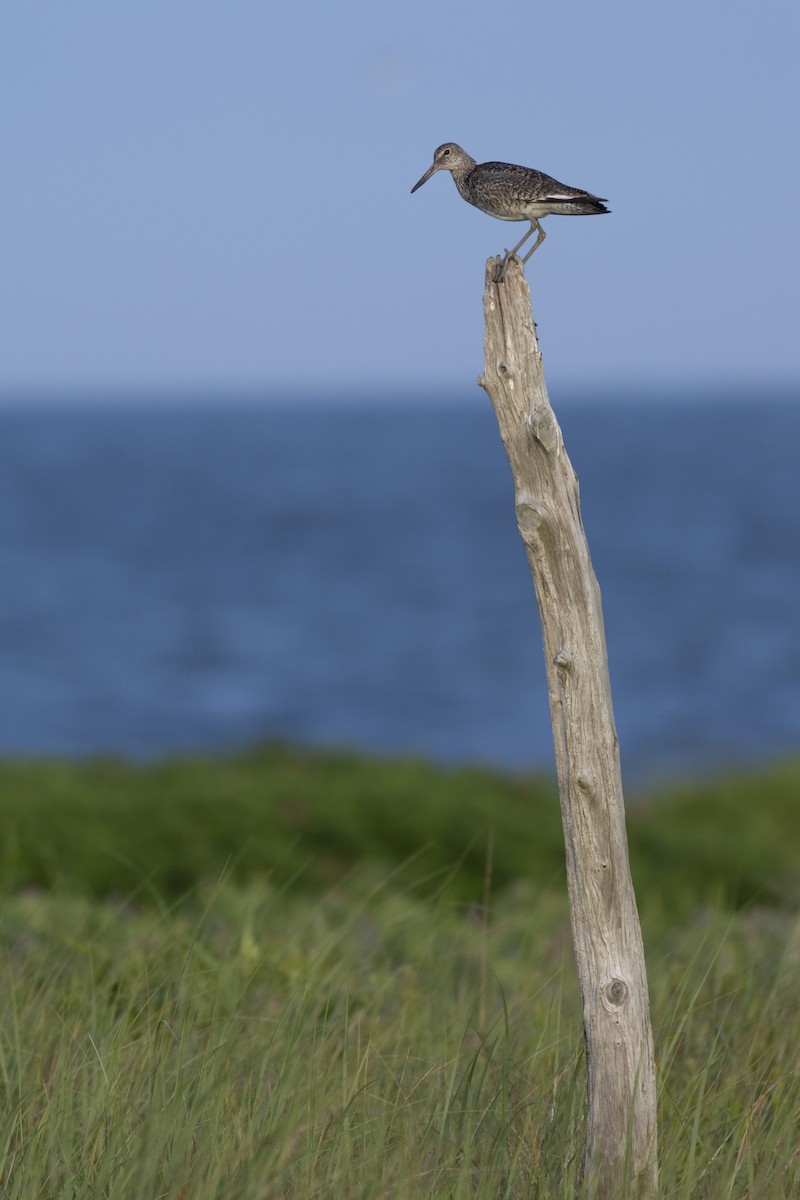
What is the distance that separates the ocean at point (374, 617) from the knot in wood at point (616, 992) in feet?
34.3

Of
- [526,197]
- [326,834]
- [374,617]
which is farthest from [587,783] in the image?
[374,617]

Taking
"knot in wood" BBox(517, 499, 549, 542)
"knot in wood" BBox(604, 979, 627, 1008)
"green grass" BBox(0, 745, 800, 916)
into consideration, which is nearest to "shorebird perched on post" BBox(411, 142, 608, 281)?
"knot in wood" BBox(517, 499, 549, 542)

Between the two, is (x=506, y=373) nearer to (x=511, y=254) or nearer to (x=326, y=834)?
(x=511, y=254)

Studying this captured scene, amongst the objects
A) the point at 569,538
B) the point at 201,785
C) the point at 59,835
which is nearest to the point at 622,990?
the point at 569,538

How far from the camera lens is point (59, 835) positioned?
9789mm

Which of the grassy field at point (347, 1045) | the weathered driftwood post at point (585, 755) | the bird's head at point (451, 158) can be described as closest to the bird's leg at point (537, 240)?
the weathered driftwood post at point (585, 755)

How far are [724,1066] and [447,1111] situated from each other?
1.34 m

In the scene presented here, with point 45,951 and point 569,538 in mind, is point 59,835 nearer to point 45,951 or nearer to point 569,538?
point 45,951

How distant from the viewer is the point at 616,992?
3.87 metres

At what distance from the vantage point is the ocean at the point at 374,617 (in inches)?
1309

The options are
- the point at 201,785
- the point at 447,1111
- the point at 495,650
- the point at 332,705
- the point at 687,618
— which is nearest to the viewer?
the point at 447,1111

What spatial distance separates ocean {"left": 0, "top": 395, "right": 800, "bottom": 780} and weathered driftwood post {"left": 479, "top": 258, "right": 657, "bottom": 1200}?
1041 cm

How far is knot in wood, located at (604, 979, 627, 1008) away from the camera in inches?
152

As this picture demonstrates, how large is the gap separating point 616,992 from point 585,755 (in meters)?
0.68
